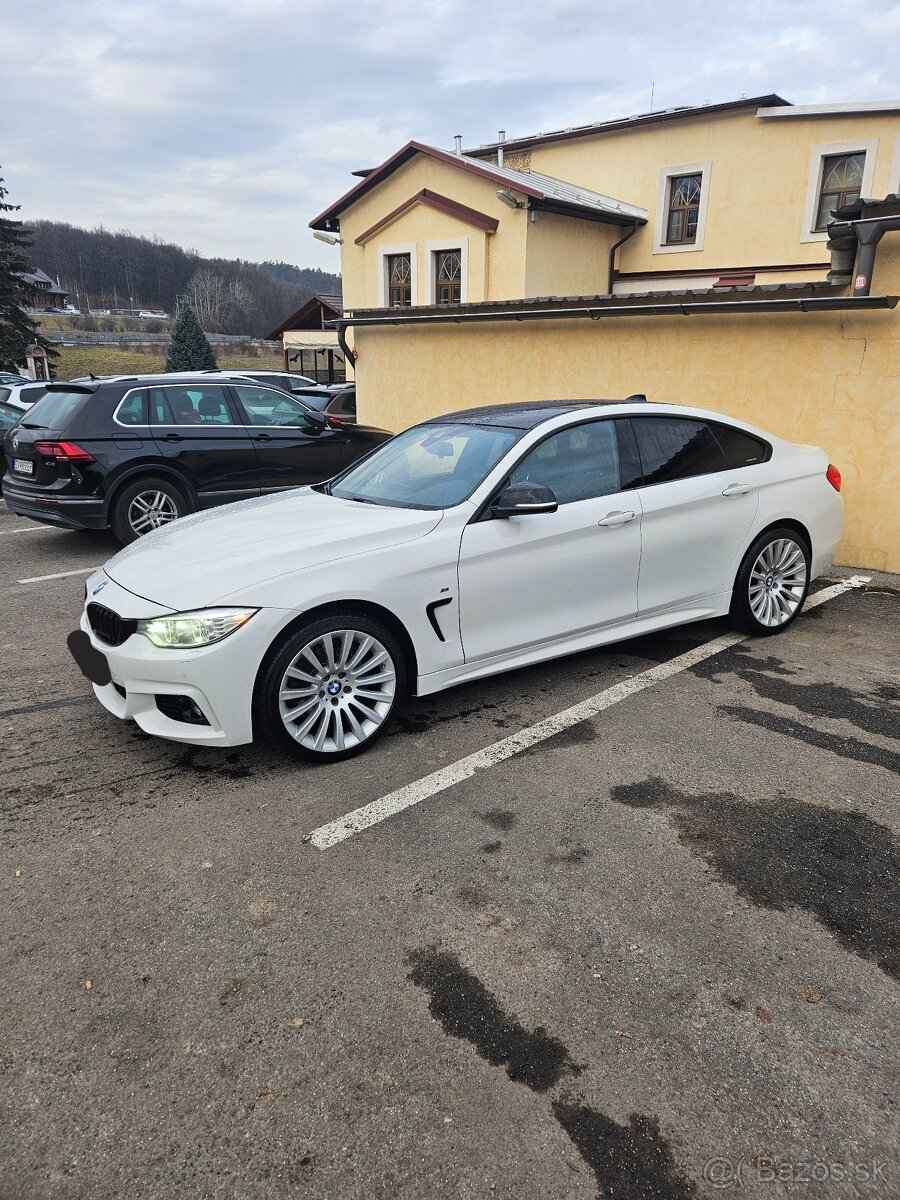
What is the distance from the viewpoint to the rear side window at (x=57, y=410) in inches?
301

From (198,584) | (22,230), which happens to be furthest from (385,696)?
(22,230)

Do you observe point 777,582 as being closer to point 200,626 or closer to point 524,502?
point 524,502

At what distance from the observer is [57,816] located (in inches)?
132

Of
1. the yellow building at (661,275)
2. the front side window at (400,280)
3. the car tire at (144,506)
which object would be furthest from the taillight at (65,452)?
the front side window at (400,280)

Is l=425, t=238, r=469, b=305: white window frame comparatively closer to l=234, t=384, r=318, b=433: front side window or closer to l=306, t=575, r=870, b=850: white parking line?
l=234, t=384, r=318, b=433: front side window

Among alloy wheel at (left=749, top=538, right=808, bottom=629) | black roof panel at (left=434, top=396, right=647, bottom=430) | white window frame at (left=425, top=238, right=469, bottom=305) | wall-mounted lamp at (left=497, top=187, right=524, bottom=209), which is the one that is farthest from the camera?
white window frame at (left=425, top=238, right=469, bottom=305)

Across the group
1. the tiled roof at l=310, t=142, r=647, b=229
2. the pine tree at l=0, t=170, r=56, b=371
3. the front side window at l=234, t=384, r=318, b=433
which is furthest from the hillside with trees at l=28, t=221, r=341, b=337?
the front side window at l=234, t=384, r=318, b=433

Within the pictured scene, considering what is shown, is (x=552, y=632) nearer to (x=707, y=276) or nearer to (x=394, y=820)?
(x=394, y=820)

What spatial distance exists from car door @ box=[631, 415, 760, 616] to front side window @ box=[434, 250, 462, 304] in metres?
14.9

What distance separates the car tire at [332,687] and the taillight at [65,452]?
5086mm

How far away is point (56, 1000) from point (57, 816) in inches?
44.1

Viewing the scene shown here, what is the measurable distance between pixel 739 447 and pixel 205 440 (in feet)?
17.8

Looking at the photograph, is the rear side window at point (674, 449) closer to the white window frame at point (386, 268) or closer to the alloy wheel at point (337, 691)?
the alloy wheel at point (337, 691)

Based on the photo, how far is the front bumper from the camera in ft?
11.1
